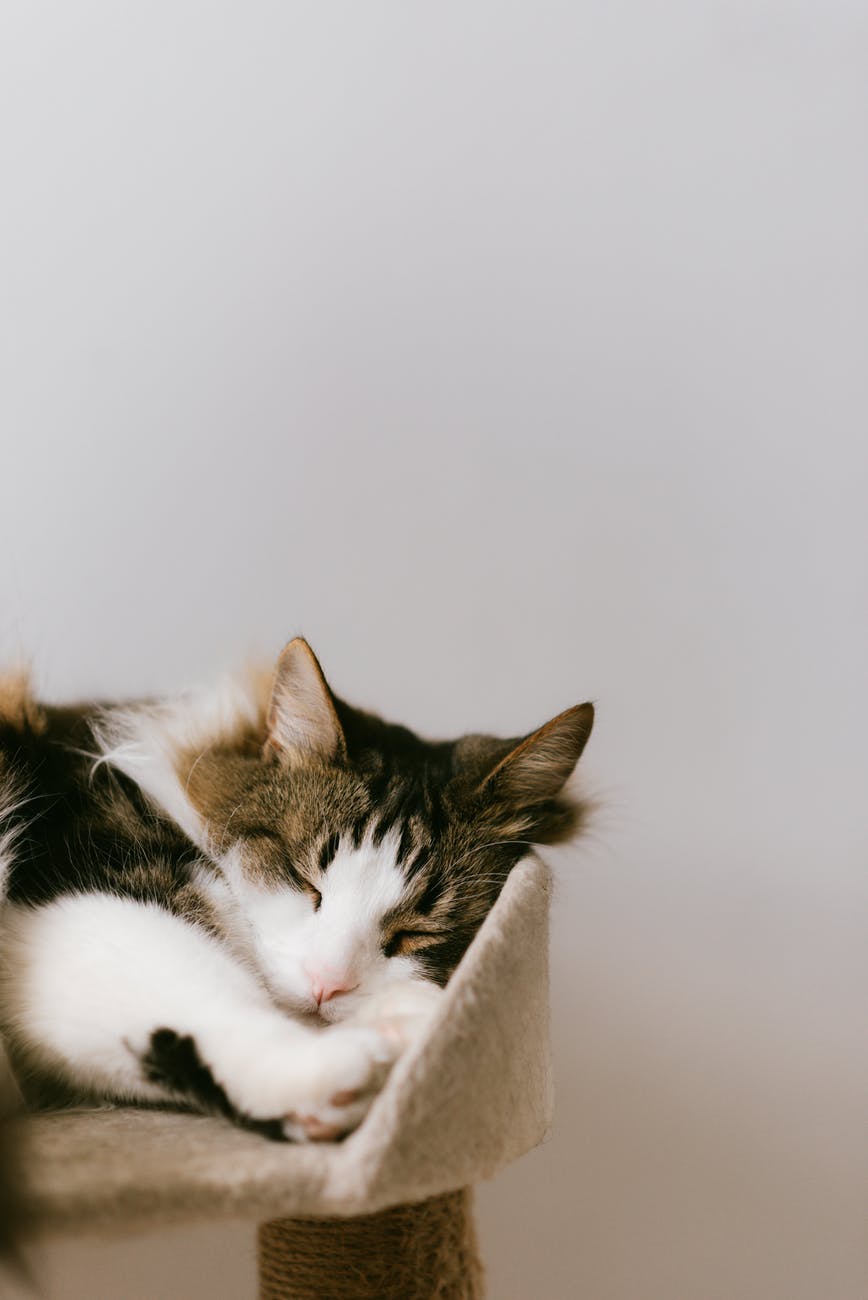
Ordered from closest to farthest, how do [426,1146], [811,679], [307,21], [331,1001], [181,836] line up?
[426,1146]
[331,1001]
[181,836]
[307,21]
[811,679]

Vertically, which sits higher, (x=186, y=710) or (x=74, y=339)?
(x=74, y=339)

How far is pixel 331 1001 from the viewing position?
3.30ft

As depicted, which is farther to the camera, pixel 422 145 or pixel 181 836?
pixel 422 145

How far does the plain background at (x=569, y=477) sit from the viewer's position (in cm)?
184

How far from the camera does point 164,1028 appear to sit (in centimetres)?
86

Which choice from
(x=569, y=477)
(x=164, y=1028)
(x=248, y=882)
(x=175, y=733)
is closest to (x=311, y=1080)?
(x=164, y=1028)

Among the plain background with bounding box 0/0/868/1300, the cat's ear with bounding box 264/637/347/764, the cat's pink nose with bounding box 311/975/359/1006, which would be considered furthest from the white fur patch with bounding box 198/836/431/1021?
the plain background with bounding box 0/0/868/1300

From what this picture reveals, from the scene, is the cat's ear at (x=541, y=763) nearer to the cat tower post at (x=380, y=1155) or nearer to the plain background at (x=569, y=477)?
the cat tower post at (x=380, y=1155)

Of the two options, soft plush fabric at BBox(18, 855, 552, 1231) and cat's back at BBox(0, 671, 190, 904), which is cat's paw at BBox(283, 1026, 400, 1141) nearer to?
soft plush fabric at BBox(18, 855, 552, 1231)

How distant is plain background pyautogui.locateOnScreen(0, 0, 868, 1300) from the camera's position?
1.84m

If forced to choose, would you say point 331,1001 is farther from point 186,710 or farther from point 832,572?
point 832,572

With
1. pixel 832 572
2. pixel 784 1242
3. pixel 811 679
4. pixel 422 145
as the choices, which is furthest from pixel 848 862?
pixel 422 145

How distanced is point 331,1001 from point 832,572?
4.35 feet

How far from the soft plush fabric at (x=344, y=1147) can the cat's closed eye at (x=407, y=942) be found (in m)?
0.20
